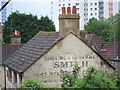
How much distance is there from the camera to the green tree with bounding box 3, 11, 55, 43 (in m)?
56.2

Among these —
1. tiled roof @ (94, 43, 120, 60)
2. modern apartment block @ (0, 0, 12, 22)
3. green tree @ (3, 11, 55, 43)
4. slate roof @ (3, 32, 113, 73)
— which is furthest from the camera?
green tree @ (3, 11, 55, 43)

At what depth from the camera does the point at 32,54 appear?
1714cm

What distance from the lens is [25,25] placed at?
187ft

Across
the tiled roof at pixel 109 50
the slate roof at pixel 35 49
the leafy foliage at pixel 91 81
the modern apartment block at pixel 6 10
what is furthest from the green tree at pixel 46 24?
the leafy foliage at pixel 91 81

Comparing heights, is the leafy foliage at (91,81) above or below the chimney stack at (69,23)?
below

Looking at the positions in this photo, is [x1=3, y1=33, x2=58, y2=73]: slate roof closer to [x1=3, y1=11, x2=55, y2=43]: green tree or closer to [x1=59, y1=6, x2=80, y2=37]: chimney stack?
[x1=59, y1=6, x2=80, y2=37]: chimney stack

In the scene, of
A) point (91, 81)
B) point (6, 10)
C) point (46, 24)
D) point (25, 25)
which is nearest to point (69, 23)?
point (91, 81)

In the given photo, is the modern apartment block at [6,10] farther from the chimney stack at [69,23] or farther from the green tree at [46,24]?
the green tree at [46,24]

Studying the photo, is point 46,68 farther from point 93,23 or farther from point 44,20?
point 93,23

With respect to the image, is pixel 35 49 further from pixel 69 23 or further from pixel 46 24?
pixel 46 24

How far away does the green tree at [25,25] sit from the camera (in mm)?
56219

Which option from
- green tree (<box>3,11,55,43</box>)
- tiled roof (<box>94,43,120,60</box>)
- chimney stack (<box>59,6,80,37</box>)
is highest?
green tree (<box>3,11,55,43</box>)

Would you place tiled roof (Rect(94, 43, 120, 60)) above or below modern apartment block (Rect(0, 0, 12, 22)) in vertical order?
below

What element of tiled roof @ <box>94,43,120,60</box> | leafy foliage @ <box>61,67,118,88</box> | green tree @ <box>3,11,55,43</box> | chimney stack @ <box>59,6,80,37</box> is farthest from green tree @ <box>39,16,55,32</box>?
leafy foliage @ <box>61,67,118,88</box>
